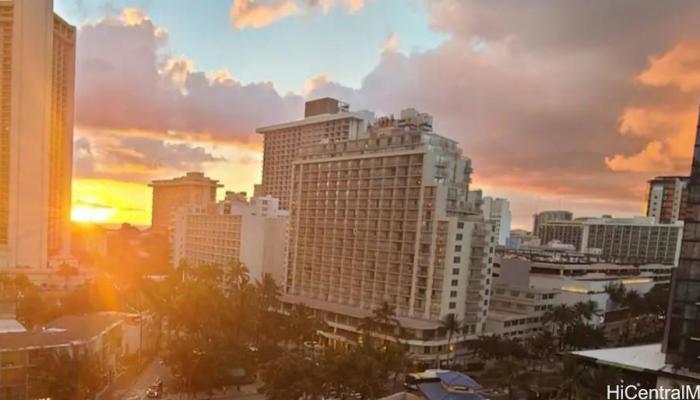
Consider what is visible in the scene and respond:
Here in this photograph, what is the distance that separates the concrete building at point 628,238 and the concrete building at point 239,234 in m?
55.1

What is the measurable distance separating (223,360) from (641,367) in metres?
21.7

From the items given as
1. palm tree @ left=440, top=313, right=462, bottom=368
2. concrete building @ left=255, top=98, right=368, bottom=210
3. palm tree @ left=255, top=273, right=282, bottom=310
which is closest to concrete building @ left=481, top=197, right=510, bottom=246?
concrete building @ left=255, top=98, right=368, bottom=210

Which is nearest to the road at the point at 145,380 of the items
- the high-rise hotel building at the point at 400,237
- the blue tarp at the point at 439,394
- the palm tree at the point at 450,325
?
the high-rise hotel building at the point at 400,237

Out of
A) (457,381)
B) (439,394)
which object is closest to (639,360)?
(457,381)

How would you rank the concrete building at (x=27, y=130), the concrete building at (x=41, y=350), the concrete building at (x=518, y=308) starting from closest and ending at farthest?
the concrete building at (x=41, y=350)
the concrete building at (x=518, y=308)
the concrete building at (x=27, y=130)

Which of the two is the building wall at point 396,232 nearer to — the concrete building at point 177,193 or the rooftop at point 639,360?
the rooftop at point 639,360

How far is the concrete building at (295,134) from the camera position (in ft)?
255

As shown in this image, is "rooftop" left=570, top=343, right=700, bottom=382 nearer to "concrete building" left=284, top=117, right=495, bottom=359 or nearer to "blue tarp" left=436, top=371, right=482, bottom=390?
"blue tarp" left=436, top=371, right=482, bottom=390

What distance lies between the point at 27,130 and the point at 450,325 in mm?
55530

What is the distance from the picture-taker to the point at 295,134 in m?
86.8

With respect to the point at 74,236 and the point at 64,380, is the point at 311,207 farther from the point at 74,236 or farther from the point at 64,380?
the point at 74,236

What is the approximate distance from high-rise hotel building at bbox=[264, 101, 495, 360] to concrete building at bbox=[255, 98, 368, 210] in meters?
32.8

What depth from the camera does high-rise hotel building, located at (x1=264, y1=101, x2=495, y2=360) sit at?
119 feet

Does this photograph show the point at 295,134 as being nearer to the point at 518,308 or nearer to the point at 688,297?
the point at 518,308
